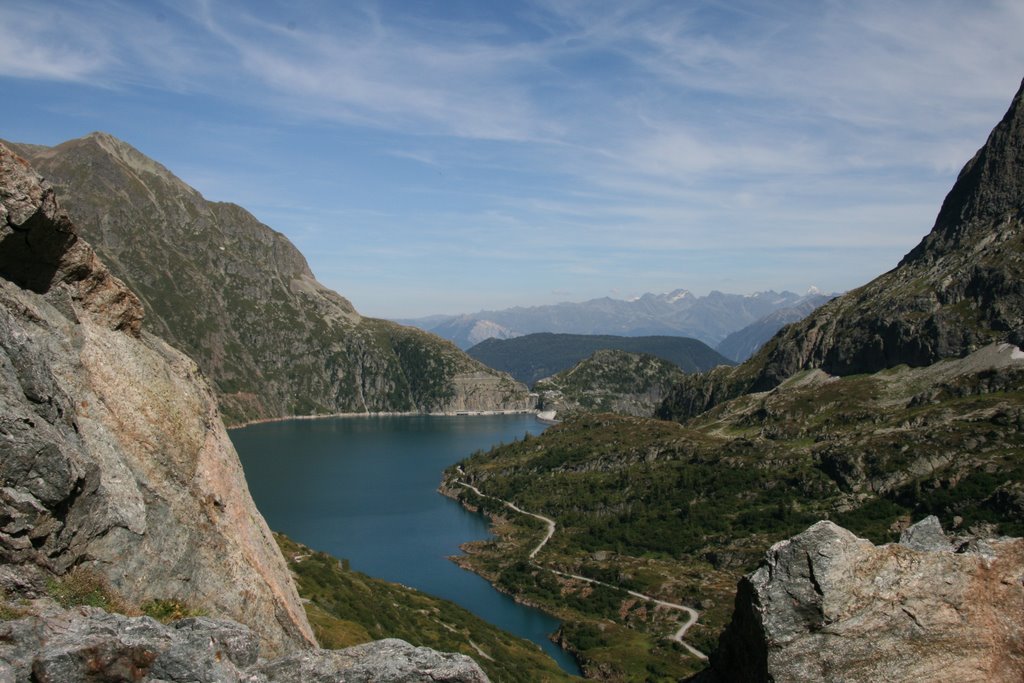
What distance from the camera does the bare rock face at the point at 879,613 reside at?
13469 mm

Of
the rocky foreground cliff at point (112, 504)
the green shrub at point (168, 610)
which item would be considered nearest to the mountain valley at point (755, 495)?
the rocky foreground cliff at point (112, 504)

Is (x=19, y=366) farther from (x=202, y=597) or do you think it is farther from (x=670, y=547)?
(x=670, y=547)

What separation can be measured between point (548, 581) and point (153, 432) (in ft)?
365

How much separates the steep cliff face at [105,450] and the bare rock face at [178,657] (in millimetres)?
3260

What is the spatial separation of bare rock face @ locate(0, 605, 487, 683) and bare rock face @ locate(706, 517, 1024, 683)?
5611mm

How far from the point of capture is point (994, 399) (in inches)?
6196

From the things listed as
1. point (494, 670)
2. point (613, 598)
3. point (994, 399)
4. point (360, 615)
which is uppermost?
point (994, 399)

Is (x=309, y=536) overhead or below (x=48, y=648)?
below

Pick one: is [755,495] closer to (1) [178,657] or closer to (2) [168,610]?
(2) [168,610]

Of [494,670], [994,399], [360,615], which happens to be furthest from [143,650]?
[994,399]

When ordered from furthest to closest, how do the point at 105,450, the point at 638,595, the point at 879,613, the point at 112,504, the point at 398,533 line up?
the point at 398,533 → the point at 638,595 → the point at 105,450 → the point at 112,504 → the point at 879,613

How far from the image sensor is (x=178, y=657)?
11219mm

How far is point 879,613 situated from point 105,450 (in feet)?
59.4

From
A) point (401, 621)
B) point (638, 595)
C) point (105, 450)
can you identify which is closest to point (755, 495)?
point (638, 595)
